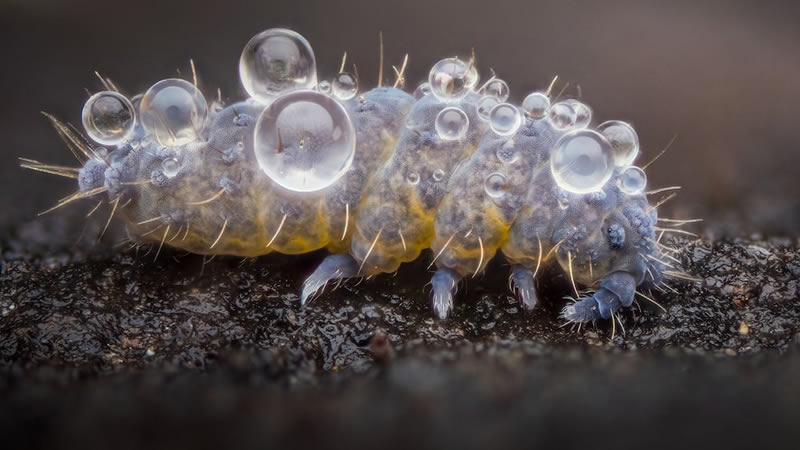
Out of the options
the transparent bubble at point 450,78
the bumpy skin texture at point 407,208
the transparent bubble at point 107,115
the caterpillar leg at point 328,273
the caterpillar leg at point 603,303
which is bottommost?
the caterpillar leg at point 603,303

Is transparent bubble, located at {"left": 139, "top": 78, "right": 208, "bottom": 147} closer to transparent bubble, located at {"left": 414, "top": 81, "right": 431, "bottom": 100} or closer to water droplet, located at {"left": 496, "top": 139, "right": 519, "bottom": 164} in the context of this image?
transparent bubble, located at {"left": 414, "top": 81, "right": 431, "bottom": 100}

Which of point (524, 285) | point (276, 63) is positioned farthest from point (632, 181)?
point (276, 63)

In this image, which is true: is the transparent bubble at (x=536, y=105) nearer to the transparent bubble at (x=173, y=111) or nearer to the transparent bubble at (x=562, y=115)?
the transparent bubble at (x=562, y=115)

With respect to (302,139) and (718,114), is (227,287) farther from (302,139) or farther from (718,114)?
(718,114)

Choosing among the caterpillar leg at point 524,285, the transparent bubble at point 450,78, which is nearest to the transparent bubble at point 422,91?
the transparent bubble at point 450,78

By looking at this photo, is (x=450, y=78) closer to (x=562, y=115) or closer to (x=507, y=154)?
(x=507, y=154)

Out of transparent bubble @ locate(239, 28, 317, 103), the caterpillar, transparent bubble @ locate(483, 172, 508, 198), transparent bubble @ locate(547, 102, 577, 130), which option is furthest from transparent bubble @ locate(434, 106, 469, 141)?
transparent bubble @ locate(239, 28, 317, 103)

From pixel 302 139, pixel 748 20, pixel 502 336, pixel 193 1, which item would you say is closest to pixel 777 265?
pixel 502 336
